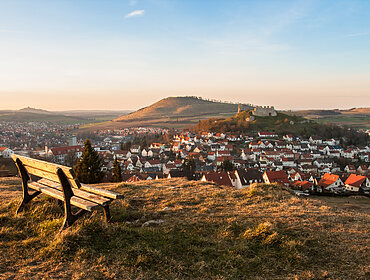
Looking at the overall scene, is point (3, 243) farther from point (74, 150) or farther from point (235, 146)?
point (235, 146)

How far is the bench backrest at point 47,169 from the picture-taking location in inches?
174

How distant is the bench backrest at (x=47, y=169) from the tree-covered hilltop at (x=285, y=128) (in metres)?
111

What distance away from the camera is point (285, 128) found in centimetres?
11956

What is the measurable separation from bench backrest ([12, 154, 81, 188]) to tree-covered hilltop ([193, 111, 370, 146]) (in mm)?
110554

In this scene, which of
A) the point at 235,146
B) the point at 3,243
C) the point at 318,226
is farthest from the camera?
the point at 235,146

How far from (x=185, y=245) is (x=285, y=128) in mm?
125254

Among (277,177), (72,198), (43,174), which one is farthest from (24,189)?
(277,177)

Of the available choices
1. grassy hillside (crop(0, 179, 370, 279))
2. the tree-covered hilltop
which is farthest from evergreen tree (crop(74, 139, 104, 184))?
the tree-covered hilltop

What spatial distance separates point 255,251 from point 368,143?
122m

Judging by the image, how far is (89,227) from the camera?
168 inches

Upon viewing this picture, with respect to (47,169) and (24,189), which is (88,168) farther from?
(47,169)

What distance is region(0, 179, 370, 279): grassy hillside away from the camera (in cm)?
348

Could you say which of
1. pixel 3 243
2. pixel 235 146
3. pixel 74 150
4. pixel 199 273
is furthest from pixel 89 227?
pixel 235 146

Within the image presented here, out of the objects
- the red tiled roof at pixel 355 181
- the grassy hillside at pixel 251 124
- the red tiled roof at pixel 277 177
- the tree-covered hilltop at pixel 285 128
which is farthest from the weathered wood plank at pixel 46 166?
the grassy hillside at pixel 251 124
